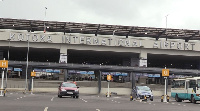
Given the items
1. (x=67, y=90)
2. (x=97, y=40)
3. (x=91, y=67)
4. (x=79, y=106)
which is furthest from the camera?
(x=97, y=40)

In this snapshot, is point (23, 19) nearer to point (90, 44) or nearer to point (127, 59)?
point (90, 44)

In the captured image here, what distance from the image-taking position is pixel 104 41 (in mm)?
73375

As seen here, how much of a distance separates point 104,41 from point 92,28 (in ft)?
13.2

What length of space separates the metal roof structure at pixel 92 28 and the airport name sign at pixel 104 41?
7.75 ft

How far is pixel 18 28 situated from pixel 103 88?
23058mm

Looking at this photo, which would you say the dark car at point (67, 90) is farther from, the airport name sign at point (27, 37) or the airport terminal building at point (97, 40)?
the airport name sign at point (27, 37)

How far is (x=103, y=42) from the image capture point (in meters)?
73.2

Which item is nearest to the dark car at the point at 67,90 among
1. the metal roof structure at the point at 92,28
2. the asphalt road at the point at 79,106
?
the asphalt road at the point at 79,106

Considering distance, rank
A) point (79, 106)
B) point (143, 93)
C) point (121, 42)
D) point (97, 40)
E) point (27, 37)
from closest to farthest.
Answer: point (79, 106), point (143, 93), point (27, 37), point (97, 40), point (121, 42)

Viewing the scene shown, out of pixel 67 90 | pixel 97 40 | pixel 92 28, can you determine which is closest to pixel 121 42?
pixel 97 40

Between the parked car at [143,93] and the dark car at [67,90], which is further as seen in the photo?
the parked car at [143,93]

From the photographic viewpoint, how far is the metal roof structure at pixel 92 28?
72.5 meters

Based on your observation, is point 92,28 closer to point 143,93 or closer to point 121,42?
point 121,42

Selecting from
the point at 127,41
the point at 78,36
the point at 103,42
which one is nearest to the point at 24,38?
the point at 78,36
